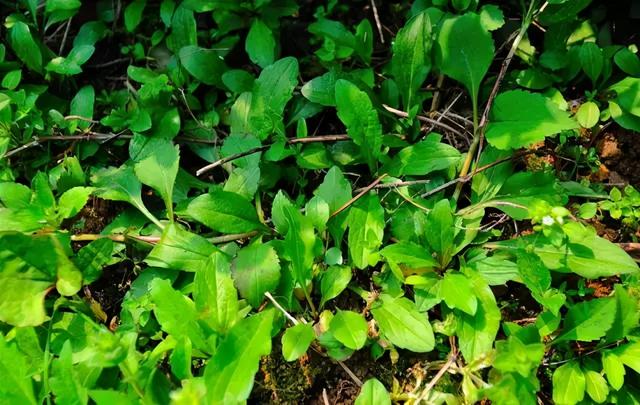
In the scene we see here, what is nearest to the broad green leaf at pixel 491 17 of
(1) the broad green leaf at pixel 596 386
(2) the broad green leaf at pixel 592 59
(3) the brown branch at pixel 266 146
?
(2) the broad green leaf at pixel 592 59

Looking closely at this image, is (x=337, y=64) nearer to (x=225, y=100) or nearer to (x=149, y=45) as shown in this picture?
(x=225, y=100)

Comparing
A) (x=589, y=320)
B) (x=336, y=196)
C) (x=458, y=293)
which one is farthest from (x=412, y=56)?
(x=589, y=320)

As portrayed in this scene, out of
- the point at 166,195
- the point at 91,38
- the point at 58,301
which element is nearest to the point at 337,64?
the point at 166,195

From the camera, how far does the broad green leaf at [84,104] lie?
192cm

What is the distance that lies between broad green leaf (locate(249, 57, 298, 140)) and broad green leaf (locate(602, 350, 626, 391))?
1038 mm

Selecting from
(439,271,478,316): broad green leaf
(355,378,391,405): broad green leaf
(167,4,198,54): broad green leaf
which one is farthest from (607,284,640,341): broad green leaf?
(167,4,198,54): broad green leaf

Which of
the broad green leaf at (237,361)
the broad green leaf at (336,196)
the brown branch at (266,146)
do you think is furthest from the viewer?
the brown branch at (266,146)

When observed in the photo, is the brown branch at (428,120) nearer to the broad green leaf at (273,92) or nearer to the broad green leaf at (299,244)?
the broad green leaf at (273,92)

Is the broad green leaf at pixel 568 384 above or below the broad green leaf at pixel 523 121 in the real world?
below

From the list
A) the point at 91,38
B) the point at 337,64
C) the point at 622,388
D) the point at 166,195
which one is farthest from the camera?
the point at 91,38

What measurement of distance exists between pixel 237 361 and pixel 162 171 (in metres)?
0.63

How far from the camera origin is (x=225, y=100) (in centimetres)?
199

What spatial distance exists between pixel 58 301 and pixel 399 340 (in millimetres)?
879

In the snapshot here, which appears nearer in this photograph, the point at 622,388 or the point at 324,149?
the point at 622,388
